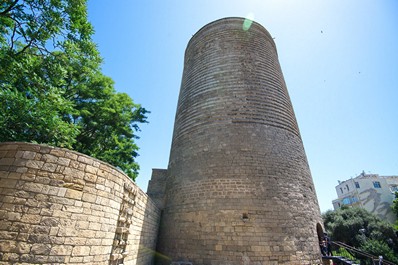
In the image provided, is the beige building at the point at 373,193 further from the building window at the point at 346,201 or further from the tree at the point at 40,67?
the tree at the point at 40,67

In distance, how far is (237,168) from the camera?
26.7 feet

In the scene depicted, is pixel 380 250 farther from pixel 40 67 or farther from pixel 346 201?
pixel 346 201

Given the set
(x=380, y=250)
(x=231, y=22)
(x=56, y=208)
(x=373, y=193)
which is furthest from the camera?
(x=373, y=193)

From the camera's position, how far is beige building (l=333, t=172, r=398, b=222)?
31631mm

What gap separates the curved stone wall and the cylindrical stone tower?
3.32 meters

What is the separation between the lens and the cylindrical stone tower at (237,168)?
7137 millimetres

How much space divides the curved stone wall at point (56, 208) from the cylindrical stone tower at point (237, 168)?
3.32 m

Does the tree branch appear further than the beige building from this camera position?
No

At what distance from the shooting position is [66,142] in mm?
7133

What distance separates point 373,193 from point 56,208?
142 ft

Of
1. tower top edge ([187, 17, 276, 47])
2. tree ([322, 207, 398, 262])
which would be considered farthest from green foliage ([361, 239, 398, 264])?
tower top edge ([187, 17, 276, 47])

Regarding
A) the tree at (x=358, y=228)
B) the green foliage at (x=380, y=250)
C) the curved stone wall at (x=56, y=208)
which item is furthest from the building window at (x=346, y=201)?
the curved stone wall at (x=56, y=208)

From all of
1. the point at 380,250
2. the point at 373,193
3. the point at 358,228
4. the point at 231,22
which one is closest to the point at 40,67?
the point at 231,22

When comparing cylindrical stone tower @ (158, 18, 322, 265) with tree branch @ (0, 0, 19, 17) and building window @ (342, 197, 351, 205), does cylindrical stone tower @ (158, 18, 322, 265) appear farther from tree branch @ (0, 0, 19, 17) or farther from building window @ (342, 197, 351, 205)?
building window @ (342, 197, 351, 205)
